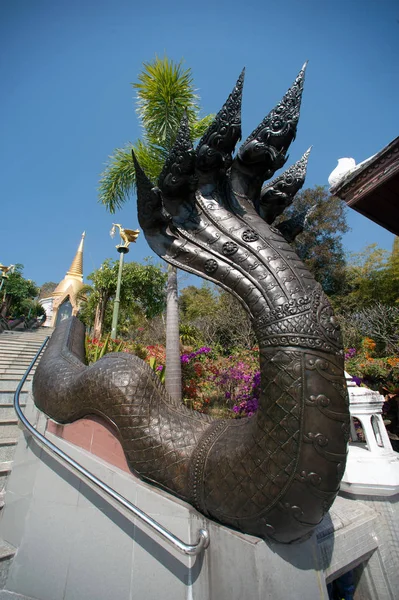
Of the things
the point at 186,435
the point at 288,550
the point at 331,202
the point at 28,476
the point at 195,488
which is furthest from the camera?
the point at 331,202

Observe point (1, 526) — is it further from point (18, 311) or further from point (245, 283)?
point (18, 311)

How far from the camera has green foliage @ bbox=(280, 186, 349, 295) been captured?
50.5ft

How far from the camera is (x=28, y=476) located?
2.43 metres

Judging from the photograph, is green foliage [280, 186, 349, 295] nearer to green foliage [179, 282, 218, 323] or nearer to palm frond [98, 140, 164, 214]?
green foliage [179, 282, 218, 323]

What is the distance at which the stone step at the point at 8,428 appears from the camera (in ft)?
10.7

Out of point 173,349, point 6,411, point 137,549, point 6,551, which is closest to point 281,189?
point 137,549

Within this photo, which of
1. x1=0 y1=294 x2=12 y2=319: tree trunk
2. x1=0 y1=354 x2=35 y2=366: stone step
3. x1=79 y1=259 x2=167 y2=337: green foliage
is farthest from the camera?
x1=0 y1=294 x2=12 y2=319: tree trunk

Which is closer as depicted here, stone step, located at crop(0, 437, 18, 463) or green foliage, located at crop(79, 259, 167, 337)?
stone step, located at crop(0, 437, 18, 463)

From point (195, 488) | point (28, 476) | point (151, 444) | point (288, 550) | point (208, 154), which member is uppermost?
point (208, 154)

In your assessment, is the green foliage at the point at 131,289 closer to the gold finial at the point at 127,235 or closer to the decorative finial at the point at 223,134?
the gold finial at the point at 127,235

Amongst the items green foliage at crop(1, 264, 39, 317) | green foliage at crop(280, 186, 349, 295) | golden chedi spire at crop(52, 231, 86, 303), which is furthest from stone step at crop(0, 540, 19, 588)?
golden chedi spire at crop(52, 231, 86, 303)

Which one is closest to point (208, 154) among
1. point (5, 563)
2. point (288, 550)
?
point (288, 550)

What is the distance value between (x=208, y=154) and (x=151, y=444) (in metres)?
1.70

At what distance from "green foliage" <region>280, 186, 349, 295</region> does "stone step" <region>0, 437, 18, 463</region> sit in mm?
15056
